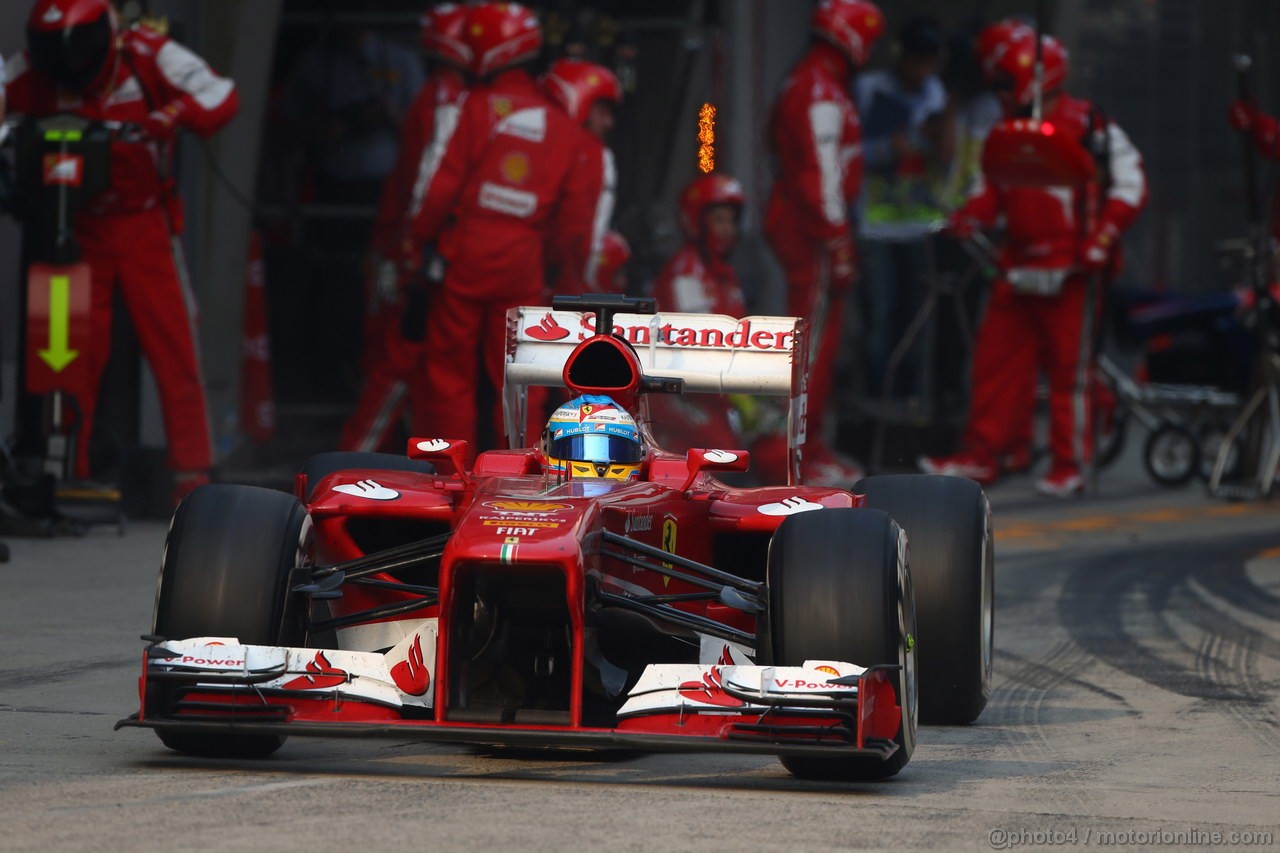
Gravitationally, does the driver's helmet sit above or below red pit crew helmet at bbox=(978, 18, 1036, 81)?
below

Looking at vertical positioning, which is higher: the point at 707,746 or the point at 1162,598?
the point at 707,746

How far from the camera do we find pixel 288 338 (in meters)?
16.2

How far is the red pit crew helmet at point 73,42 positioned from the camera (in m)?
→ 11.9

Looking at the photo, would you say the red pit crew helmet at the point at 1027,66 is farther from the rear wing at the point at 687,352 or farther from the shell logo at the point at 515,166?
the rear wing at the point at 687,352

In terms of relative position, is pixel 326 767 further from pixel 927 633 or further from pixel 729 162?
pixel 729 162

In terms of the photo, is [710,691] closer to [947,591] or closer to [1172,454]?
[947,591]

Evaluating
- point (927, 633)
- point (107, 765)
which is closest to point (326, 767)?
point (107, 765)

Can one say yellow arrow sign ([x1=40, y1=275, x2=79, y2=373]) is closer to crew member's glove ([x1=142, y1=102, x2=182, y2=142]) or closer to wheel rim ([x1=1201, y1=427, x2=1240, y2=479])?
crew member's glove ([x1=142, y1=102, x2=182, y2=142])

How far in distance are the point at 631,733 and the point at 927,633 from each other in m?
1.80

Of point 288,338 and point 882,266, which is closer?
point 288,338

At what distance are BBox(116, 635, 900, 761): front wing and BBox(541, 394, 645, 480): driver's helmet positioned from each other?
3.40 feet

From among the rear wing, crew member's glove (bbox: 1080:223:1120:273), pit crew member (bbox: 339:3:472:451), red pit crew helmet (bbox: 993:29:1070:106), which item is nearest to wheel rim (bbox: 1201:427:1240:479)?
crew member's glove (bbox: 1080:223:1120:273)

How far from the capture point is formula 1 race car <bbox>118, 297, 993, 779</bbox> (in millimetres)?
5957

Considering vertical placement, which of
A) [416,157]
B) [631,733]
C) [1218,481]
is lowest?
[1218,481]
